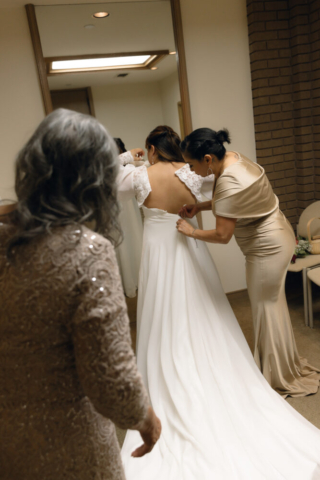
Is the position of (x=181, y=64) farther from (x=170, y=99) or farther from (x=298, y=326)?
(x=298, y=326)

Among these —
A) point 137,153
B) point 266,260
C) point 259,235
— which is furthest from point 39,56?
point 266,260

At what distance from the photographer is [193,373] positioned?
2088 mm

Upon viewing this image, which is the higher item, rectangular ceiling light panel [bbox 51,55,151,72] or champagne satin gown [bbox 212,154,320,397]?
rectangular ceiling light panel [bbox 51,55,151,72]

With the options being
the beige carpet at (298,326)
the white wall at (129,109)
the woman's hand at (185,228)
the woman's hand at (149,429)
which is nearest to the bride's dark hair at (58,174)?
the woman's hand at (149,429)

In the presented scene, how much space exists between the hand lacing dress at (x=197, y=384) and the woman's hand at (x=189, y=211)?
66 mm

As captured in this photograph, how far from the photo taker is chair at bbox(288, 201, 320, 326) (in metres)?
2.98

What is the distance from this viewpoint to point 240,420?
1.91 metres

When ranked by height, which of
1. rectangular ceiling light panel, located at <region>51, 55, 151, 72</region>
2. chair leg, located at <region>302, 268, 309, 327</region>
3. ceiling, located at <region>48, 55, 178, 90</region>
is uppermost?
rectangular ceiling light panel, located at <region>51, 55, 151, 72</region>

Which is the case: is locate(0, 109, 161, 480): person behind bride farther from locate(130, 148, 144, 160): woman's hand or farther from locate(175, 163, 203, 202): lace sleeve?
locate(130, 148, 144, 160): woman's hand

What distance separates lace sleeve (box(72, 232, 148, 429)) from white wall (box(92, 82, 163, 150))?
2.38m

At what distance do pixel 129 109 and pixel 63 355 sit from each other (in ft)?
8.38

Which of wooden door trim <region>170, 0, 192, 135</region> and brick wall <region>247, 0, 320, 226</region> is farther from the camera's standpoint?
brick wall <region>247, 0, 320, 226</region>

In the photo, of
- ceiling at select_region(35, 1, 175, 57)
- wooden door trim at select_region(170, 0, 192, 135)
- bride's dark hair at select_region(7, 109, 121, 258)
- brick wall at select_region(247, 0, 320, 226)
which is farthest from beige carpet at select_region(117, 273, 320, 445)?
ceiling at select_region(35, 1, 175, 57)

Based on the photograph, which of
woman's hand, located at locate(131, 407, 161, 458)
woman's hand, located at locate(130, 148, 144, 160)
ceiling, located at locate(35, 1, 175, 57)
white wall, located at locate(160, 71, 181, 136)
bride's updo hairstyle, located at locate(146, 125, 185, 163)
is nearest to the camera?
woman's hand, located at locate(131, 407, 161, 458)
